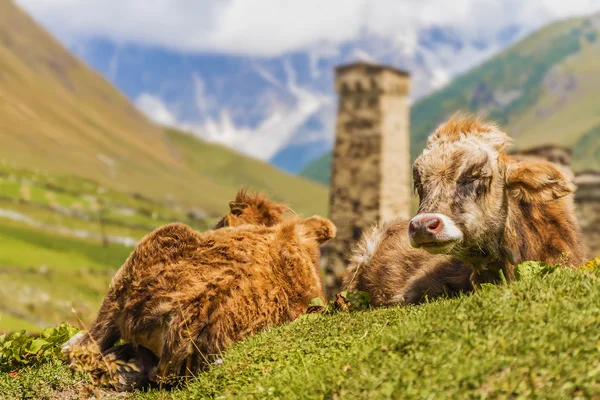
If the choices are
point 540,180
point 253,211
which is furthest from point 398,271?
point 253,211

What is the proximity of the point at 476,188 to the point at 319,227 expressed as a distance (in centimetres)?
255

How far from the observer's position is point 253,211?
356 inches

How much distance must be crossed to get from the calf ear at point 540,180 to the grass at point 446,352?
752mm

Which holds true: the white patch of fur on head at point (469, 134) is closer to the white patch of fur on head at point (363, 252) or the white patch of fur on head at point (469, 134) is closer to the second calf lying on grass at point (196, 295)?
the white patch of fur on head at point (363, 252)

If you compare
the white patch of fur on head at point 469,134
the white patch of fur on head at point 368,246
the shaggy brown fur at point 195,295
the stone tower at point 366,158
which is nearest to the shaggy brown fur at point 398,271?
the white patch of fur on head at point 368,246

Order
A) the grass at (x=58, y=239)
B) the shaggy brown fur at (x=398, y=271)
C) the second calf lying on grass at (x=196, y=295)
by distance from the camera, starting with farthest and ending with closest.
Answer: the grass at (x=58, y=239)
the shaggy brown fur at (x=398, y=271)
the second calf lying on grass at (x=196, y=295)

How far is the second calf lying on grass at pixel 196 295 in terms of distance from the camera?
6691 mm

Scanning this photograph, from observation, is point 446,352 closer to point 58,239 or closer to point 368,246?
point 368,246

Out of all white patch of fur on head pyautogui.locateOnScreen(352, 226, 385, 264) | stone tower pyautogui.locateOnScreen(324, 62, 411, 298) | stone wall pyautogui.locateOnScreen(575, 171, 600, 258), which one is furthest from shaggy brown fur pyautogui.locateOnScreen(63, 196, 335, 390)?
stone tower pyautogui.locateOnScreen(324, 62, 411, 298)

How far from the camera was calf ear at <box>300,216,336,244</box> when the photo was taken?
8363mm

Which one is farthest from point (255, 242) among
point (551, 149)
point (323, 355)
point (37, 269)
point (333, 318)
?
point (37, 269)

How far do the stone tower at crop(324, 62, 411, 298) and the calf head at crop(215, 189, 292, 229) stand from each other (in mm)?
30353

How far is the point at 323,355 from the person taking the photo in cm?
568

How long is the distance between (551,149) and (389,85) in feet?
56.3
